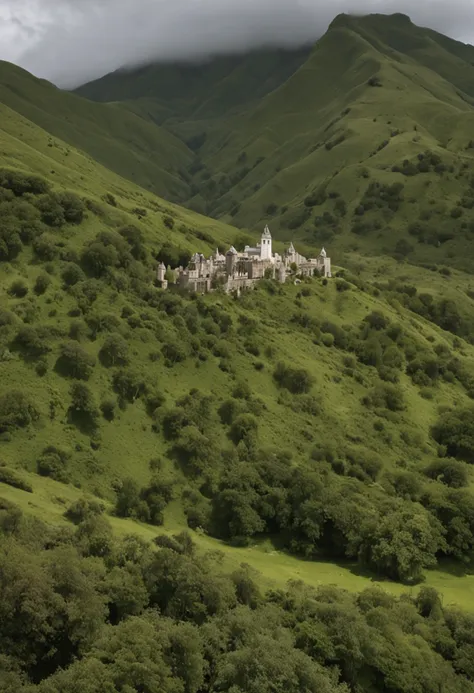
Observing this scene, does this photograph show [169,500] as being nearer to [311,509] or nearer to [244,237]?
[311,509]

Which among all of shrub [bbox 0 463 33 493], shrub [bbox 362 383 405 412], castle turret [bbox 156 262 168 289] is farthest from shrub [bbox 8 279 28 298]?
shrub [bbox 362 383 405 412]

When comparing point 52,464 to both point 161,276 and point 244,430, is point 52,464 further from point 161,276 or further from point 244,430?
point 161,276

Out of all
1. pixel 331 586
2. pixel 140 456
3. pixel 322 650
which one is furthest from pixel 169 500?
pixel 322 650

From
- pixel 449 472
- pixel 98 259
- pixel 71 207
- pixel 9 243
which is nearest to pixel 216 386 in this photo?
pixel 98 259

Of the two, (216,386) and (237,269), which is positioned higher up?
(237,269)

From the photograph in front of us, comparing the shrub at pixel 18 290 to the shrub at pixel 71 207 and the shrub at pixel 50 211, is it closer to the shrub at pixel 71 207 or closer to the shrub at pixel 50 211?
the shrub at pixel 50 211

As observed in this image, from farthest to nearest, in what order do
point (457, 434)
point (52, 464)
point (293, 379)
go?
point (293, 379), point (457, 434), point (52, 464)

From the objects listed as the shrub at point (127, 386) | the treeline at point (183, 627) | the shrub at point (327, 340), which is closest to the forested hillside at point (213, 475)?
the treeline at point (183, 627)
